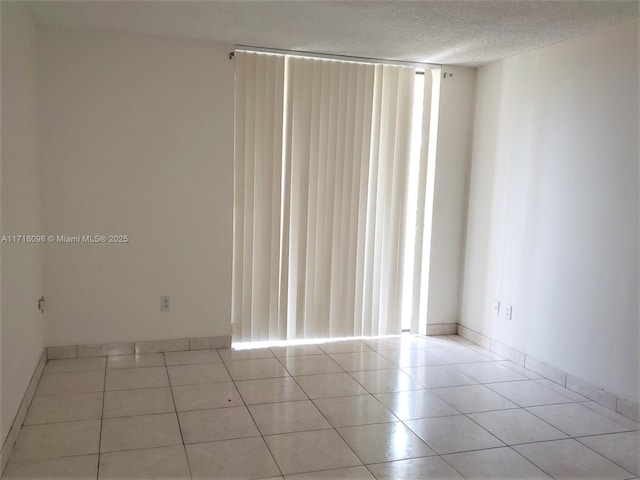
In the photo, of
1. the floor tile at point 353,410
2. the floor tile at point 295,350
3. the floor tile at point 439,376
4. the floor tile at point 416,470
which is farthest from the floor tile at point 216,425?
the floor tile at point 439,376

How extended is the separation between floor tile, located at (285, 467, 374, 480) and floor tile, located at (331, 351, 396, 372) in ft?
4.24

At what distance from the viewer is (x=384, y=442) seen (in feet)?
8.94

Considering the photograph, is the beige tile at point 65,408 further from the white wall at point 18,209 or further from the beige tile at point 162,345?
the beige tile at point 162,345

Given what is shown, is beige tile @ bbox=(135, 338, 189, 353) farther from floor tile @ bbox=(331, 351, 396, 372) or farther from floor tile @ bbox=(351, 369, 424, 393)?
floor tile @ bbox=(351, 369, 424, 393)

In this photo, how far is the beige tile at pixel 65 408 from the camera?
2885mm

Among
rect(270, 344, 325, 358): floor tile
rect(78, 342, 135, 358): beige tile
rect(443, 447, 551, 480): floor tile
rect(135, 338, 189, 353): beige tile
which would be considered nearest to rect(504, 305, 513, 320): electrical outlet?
rect(270, 344, 325, 358): floor tile

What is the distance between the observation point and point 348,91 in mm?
4164

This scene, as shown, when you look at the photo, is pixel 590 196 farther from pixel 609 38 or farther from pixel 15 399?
pixel 15 399

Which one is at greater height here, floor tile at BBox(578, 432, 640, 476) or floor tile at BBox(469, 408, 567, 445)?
floor tile at BBox(469, 408, 567, 445)

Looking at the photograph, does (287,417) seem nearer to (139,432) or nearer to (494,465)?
(139,432)

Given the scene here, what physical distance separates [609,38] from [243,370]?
2.96m

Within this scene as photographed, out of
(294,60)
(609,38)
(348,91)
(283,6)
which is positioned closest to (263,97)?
(294,60)

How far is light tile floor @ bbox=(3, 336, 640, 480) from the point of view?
2488 mm

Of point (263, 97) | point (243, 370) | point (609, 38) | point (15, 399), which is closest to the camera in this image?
point (15, 399)
